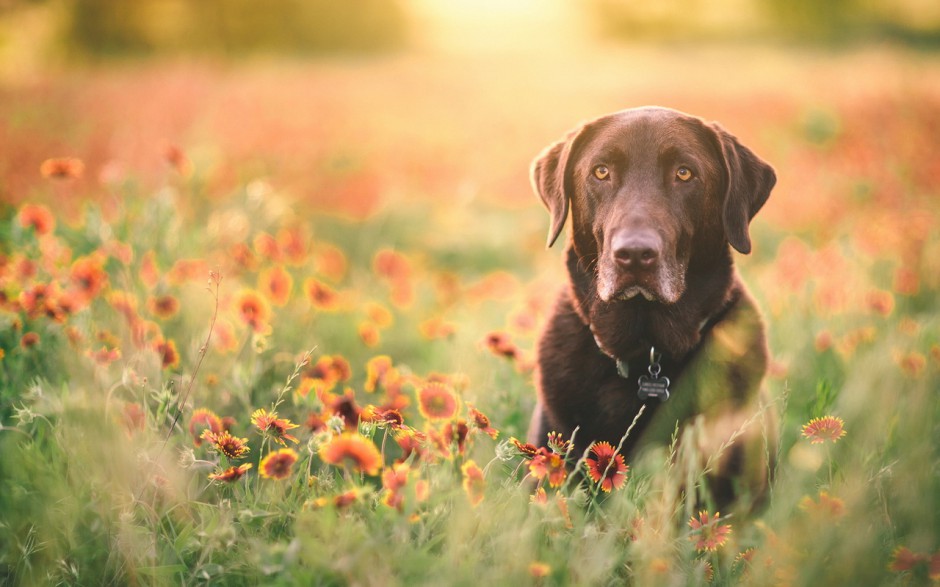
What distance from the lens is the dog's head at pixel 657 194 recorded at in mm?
2150

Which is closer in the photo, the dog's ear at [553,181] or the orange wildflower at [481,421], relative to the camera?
the orange wildflower at [481,421]

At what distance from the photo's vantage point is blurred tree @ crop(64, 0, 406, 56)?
18.6 m

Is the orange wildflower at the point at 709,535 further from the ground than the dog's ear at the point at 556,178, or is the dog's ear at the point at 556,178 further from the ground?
the dog's ear at the point at 556,178

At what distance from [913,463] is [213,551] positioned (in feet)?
6.54

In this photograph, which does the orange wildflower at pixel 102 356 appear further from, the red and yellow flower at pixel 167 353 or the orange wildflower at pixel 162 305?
the orange wildflower at pixel 162 305

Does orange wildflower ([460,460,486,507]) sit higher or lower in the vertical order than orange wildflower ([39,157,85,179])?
lower

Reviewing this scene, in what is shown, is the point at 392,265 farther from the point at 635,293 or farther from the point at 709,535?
the point at 709,535

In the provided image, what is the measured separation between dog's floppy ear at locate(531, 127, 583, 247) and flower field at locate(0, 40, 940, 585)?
0.51m

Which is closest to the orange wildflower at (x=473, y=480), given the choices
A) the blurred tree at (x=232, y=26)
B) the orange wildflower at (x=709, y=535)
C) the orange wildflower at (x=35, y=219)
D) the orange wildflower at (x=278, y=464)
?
the orange wildflower at (x=278, y=464)

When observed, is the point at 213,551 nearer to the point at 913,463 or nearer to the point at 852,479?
the point at 852,479

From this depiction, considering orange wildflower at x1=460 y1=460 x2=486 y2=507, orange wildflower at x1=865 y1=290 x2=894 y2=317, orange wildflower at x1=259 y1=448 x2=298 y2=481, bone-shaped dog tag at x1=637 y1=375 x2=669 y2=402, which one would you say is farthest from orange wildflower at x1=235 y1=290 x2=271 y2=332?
orange wildflower at x1=865 y1=290 x2=894 y2=317

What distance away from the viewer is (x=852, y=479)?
5.67 ft

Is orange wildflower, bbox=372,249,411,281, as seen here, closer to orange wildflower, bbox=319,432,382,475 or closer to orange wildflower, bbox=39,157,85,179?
orange wildflower, bbox=39,157,85,179

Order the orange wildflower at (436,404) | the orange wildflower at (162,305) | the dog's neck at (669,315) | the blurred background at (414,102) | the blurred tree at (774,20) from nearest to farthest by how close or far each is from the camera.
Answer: the orange wildflower at (436,404) → the dog's neck at (669,315) → the orange wildflower at (162,305) → the blurred background at (414,102) → the blurred tree at (774,20)
